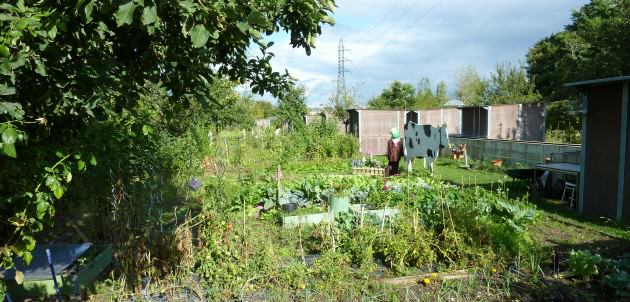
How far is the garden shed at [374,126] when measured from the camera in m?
22.4

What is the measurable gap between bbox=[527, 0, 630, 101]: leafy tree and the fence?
28.6 ft

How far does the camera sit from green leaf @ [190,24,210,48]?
1.75 m

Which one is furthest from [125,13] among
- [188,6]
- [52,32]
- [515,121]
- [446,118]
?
[446,118]

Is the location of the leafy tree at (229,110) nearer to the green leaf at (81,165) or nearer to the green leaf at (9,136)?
the green leaf at (81,165)

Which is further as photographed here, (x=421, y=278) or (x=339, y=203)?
(x=339, y=203)

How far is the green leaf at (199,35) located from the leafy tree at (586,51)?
2371 cm

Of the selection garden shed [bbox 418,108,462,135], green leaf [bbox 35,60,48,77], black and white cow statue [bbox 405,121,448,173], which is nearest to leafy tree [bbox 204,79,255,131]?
black and white cow statue [bbox 405,121,448,173]

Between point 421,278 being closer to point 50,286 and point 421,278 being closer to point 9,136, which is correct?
point 50,286

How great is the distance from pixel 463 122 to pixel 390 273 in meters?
20.4

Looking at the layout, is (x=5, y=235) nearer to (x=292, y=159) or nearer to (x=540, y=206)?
(x=540, y=206)

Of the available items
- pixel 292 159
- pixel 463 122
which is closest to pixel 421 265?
pixel 292 159

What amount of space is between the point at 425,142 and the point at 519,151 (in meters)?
3.73

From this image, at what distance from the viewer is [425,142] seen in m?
13.6

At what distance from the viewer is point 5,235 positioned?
3.72 m
